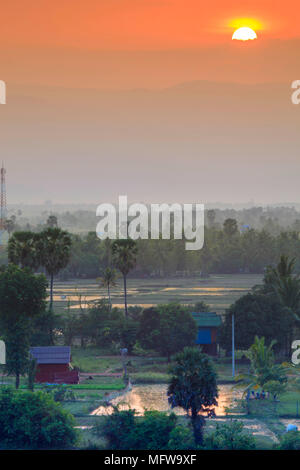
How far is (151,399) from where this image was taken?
56500 mm

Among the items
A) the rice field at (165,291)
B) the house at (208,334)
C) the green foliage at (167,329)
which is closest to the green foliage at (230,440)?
the green foliage at (167,329)

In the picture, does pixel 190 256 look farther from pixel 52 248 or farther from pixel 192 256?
pixel 52 248

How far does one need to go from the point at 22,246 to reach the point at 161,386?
76.4 feet

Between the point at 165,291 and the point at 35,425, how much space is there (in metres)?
97.5

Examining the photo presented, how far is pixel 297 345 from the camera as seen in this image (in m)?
65.9

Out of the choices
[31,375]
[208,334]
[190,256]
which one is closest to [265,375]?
[31,375]

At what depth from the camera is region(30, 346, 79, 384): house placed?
61188 mm

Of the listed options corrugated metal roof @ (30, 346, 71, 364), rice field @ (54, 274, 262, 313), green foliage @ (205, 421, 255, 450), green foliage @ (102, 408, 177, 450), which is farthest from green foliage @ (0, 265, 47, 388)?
rice field @ (54, 274, 262, 313)

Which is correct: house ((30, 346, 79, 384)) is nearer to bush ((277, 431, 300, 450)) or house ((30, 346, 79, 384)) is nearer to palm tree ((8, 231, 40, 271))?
palm tree ((8, 231, 40, 271))

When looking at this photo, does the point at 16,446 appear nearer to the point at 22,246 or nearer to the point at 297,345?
the point at 297,345

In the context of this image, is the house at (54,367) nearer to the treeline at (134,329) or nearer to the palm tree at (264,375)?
the treeline at (134,329)

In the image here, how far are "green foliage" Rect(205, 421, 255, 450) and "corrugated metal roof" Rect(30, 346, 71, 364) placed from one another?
2185 centimetres

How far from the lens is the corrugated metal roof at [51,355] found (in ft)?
203
